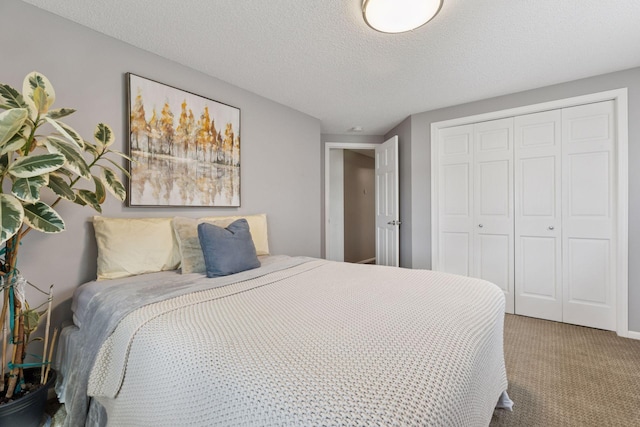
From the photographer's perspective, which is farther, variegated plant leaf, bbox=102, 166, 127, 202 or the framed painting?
the framed painting

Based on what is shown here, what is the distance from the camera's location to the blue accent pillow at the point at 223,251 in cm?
177

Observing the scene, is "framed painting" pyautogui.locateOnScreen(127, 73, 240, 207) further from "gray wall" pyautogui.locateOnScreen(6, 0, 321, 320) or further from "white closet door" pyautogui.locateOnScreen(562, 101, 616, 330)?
"white closet door" pyautogui.locateOnScreen(562, 101, 616, 330)

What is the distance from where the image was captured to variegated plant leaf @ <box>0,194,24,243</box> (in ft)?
2.97

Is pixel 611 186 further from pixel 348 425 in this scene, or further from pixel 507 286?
pixel 348 425

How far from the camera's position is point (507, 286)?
10.1 feet

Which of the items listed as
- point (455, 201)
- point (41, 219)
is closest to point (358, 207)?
point (455, 201)

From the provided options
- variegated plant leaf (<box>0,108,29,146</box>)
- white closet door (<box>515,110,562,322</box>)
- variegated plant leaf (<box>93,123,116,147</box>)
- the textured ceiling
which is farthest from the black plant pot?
white closet door (<box>515,110,562,322</box>)

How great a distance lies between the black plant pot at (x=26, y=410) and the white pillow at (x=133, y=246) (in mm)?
606

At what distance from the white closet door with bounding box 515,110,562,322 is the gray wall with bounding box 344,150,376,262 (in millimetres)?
2912

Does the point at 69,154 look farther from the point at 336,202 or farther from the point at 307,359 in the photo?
the point at 336,202

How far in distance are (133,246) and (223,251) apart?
566 millimetres

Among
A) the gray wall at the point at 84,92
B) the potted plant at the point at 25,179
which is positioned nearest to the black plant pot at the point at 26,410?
the potted plant at the point at 25,179

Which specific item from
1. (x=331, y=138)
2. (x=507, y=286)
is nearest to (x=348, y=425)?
(x=507, y=286)

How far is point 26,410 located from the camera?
1208mm
